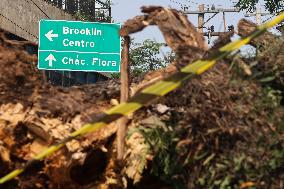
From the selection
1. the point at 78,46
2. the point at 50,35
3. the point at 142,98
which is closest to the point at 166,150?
the point at 142,98

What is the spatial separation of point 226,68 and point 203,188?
0.94 meters

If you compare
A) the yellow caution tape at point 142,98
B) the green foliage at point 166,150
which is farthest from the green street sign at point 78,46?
the yellow caution tape at point 142,98

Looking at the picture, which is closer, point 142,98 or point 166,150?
point 142,98

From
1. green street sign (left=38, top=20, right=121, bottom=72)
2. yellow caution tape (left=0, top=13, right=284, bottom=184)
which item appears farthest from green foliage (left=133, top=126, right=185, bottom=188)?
green street sign (left=38, top=20, right=121, bottom=72)

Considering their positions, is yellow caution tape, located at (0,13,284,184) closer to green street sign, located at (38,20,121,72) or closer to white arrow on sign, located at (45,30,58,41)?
green street sign, located at (38,20,121,72)

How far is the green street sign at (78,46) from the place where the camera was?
48.5ft

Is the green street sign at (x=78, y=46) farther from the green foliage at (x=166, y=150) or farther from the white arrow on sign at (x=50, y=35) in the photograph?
the green foliage at (x=166, y=150)

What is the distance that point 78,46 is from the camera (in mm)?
14977

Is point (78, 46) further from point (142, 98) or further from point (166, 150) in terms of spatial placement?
point (142, 98)

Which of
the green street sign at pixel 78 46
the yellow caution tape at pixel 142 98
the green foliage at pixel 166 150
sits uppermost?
the green street sign at pixel 78 46

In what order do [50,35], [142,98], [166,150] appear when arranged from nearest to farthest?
[142,98]
[166,150]
[50,35]

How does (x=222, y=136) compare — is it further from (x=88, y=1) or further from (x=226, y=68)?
(x=88, y=1)

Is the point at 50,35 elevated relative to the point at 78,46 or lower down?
elevated

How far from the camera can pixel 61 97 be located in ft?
18.7
